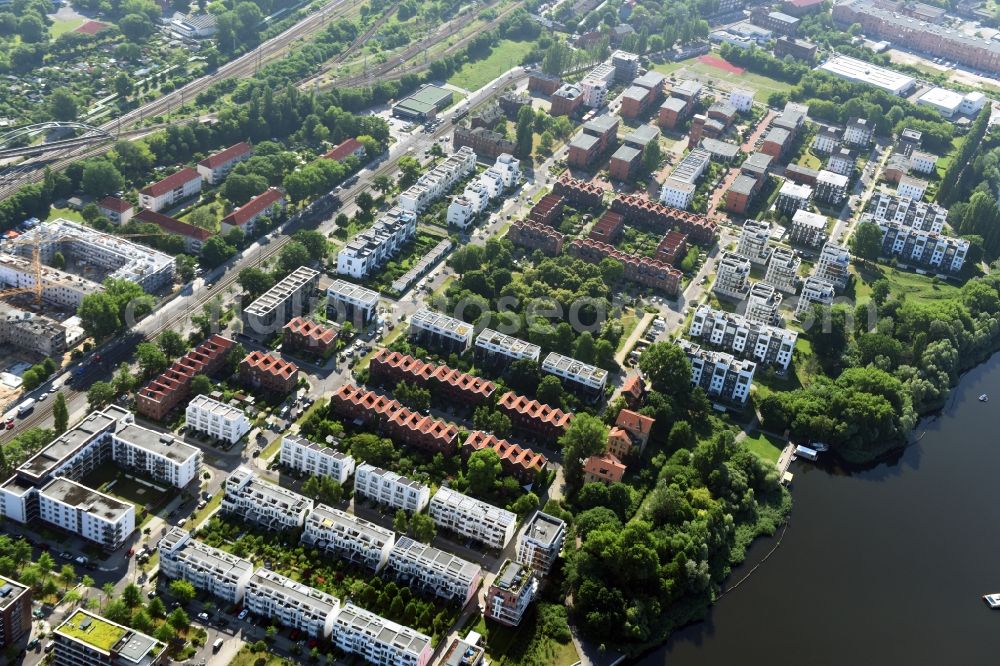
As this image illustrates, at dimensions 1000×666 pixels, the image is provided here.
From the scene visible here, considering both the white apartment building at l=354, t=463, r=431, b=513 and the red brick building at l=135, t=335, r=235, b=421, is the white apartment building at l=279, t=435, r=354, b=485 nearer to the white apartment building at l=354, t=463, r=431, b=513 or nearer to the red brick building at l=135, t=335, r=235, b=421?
the white apartment building at l=354, t=463, r=431, b=513

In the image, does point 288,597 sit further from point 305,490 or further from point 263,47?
point 263,47

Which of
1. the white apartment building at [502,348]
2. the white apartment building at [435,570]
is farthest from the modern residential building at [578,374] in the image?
the white apartment building at [435,570]

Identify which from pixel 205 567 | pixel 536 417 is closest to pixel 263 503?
pixel 205 567

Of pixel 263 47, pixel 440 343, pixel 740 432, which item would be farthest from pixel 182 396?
pixel 263 47

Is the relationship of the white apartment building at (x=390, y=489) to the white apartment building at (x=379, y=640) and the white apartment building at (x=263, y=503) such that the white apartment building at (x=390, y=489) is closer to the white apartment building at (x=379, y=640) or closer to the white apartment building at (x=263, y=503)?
the white apartment building at (x=263, y=503)

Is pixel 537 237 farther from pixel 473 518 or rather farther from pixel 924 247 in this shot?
pixel 924 247
